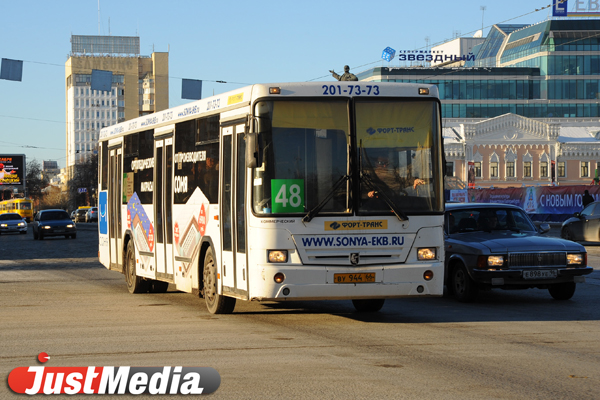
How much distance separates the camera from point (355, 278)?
451 inches

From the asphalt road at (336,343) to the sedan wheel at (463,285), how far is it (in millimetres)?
214

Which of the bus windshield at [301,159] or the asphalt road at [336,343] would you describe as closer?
the asphalt road at [336,343]

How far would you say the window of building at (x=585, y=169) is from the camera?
10041 centimetres

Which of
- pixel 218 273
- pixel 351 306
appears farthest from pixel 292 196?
pixel 351 306

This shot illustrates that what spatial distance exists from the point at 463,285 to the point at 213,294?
4.27 m

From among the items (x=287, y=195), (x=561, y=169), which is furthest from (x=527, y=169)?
(x=287, y=195)

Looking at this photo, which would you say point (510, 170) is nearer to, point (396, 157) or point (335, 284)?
point (396, 157)

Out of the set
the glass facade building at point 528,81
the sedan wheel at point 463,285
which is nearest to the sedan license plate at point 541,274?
the sedan wheel at point 463,285

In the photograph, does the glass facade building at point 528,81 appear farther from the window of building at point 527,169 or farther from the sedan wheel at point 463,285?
the sedan wheel at point 463,285

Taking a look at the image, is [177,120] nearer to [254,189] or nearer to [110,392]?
[254,189]

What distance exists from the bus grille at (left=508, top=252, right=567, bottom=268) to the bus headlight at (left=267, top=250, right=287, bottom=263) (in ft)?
14.4

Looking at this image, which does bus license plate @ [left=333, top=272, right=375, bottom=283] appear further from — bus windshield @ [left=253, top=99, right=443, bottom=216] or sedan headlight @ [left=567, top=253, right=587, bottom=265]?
sedan headlight @ [left=567, top=253, right=587, bottom=265]

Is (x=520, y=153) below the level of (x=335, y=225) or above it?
above

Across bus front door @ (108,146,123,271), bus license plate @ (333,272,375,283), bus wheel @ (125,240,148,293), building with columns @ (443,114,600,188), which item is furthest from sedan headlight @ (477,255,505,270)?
building with columns @ (443,114,600,188)
